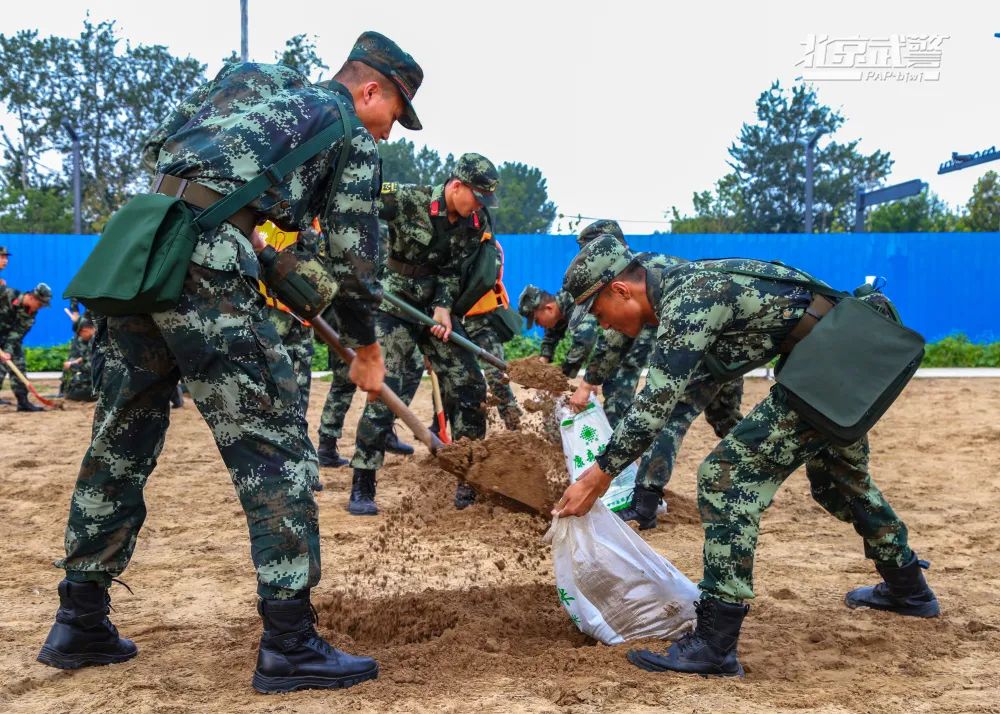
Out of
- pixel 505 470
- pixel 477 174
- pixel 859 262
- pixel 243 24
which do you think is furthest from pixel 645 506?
pixel 243 24

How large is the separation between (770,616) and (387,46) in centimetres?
263

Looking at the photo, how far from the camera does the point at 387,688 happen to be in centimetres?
282

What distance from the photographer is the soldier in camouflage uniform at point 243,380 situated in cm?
266

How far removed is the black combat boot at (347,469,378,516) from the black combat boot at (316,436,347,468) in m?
1.42

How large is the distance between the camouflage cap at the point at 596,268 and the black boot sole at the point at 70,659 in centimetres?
212

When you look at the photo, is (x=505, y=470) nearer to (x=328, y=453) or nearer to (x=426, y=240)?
(x=426, y=240)

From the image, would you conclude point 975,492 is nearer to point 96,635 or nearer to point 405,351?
point 405,351

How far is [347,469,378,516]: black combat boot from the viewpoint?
539 cm

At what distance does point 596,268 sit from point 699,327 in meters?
0.72

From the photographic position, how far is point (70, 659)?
116 inches

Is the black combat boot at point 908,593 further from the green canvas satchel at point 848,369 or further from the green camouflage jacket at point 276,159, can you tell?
the green camouflage jacket at point 276,159

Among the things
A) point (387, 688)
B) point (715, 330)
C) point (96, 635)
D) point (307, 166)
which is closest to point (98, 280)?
point (307, 166)

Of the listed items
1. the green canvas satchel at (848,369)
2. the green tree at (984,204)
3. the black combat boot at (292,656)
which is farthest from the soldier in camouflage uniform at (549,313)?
the green tree at (984,204)

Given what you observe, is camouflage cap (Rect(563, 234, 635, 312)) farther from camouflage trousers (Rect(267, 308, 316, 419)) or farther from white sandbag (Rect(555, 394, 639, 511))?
camouflage trousers (Rect(267, 308, 316, 419))
